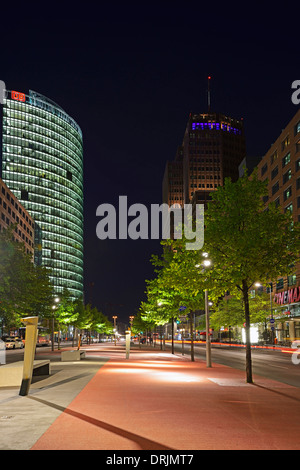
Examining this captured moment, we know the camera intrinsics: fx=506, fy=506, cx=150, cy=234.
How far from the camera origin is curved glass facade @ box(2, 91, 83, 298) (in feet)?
581

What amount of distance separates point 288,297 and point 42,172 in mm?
125864

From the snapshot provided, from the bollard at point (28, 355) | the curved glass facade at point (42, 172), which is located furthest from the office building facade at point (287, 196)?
the curved glass facade at point (42, 172)

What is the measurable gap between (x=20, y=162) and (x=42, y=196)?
1434 centimetres

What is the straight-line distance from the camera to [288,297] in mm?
79062

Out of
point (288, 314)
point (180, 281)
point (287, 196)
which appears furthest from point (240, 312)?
point (180, 281)

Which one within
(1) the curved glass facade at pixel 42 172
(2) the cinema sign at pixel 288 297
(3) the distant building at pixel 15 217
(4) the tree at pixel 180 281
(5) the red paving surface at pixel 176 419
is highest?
(1) the curved glass facade at pixel 42 172

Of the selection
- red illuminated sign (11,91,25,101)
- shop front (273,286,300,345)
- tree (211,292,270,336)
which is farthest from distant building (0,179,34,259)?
shop front (273,286,300,345)

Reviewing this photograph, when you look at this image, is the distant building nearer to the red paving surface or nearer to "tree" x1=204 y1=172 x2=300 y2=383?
"tree" x1=204 y1=172 x2=300 y2=383

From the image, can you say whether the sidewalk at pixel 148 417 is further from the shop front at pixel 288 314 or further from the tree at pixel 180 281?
the shop front at pixel 288 314

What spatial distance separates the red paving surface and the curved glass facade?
534 feet

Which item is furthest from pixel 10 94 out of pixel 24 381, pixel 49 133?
pixel 24 381

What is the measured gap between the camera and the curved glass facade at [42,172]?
177m
